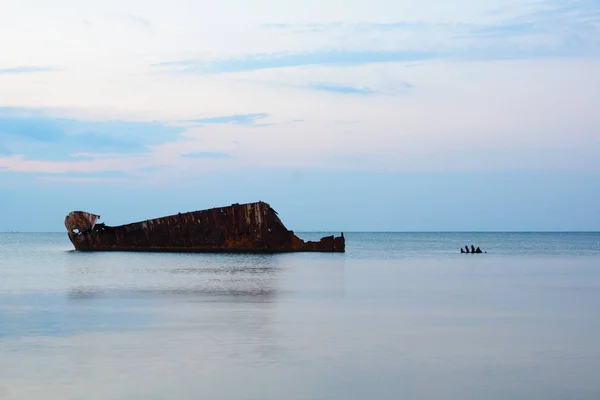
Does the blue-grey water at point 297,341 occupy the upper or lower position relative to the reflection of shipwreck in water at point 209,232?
lower

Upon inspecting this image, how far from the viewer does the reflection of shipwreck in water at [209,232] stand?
45000 millimetres

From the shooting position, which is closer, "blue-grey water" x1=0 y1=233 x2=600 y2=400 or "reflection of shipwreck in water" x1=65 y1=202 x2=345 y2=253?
"blue-grey water" x1=0 y1=233 x2=600 y2=400

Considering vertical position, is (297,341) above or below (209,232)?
below

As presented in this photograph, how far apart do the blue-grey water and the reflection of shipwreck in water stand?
57.1 ft

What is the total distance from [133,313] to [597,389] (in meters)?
10.8

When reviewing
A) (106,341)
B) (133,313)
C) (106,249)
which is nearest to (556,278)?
(133,313)

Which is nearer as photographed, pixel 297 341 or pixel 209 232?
pixel 297 341

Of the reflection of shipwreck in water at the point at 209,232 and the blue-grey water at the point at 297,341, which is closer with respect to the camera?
the blue-grey water at the point at 297,341

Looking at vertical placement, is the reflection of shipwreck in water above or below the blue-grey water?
above

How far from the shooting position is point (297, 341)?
1368 centimetres

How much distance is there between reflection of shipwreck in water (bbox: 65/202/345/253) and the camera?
45.0 meters

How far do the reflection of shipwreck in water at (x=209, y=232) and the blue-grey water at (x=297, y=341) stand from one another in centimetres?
1741

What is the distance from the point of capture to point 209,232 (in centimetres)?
4594

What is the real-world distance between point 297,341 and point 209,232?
3263 centimetres
